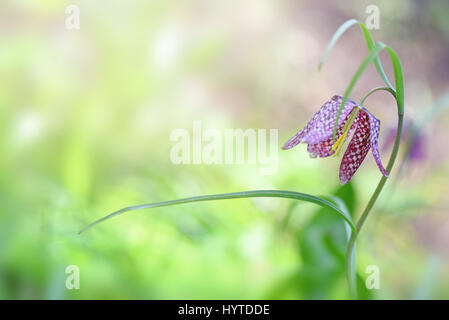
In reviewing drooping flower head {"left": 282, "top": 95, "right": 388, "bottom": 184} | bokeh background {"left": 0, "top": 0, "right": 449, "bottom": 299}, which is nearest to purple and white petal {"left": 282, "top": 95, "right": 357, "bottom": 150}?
→ drooping flower head {"left": 282, "top": 95, "right": 388, "bottom": 184}

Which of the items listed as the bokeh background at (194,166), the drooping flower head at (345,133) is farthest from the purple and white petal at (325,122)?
the bokeh background at (194,166)

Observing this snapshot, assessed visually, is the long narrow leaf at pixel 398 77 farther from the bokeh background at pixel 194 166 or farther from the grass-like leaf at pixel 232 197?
the bokeh background at pixel 194 166

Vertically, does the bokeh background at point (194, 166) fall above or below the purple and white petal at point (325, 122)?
above

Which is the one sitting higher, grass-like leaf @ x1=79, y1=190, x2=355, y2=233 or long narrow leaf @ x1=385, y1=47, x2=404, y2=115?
long narrow leaf @ x1=385, y1=47, x2=404, y2=115

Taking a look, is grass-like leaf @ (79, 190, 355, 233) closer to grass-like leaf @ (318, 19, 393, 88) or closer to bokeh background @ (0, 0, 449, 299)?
grass-like leaf @ (318, 19, 393, 88)

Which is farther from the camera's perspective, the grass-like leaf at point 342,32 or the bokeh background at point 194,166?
the bokeh background at point 194,166

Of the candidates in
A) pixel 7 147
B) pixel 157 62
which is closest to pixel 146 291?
pixel 7 147
